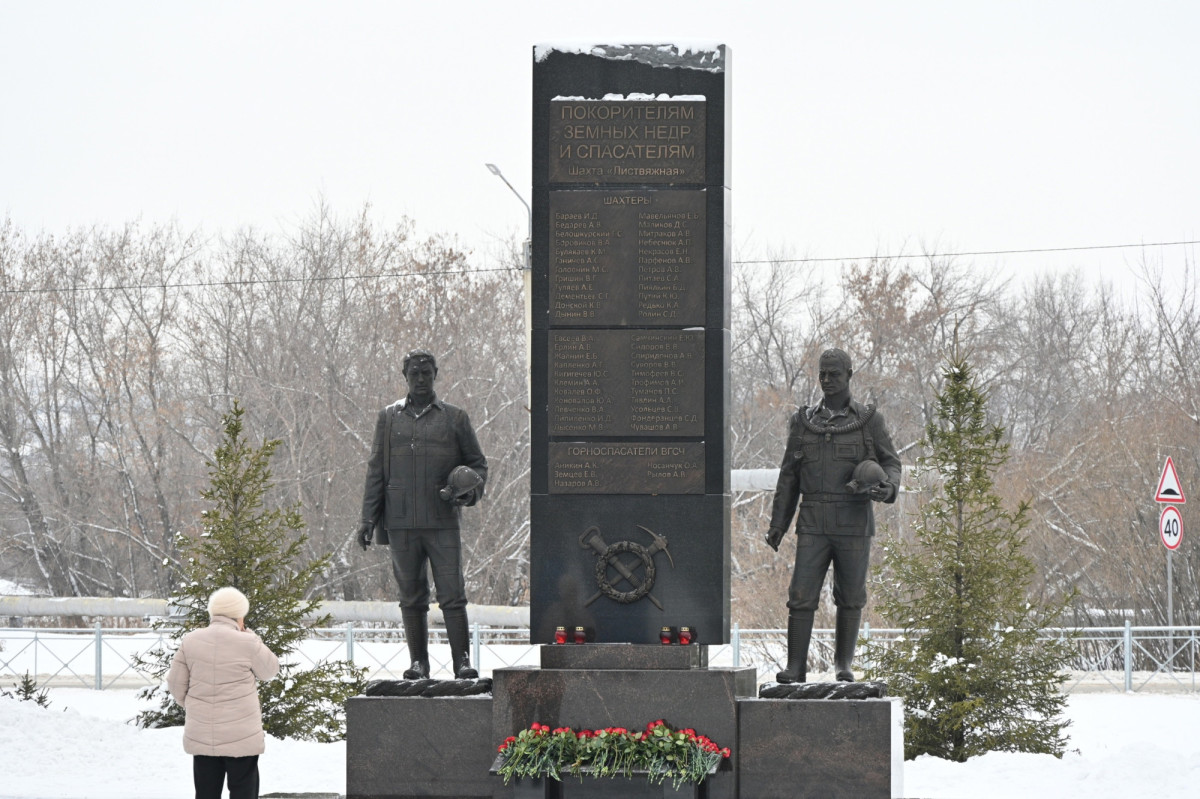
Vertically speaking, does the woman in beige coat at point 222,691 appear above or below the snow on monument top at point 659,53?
below

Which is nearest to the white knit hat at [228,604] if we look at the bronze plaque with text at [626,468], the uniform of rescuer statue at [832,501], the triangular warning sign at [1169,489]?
the bronze plaque with text at [626,468]

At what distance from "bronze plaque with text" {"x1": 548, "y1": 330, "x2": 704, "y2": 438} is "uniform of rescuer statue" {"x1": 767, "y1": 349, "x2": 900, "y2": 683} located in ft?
2.67

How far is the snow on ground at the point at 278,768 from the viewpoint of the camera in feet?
35.8

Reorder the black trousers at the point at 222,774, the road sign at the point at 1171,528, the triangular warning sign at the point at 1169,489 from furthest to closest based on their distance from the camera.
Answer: the road sign at the point at 1171,528, the triangular warning sign at the point at 1169,489, the black trousers at the point at 222,774

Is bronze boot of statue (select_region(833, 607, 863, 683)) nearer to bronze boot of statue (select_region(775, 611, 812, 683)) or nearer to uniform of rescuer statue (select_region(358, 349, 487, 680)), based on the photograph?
bronze boot of statue (select_region(775, 611, 812, 683))

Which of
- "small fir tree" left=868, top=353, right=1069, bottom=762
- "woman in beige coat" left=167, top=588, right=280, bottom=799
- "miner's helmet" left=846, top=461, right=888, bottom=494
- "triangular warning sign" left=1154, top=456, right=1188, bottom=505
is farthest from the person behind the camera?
"triangular warning sign" left=1154, top=456, right=1188, bottom=505

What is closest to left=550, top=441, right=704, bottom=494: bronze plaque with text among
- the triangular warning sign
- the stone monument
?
the stone monument

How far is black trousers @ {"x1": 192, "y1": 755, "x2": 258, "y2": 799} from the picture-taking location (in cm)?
802

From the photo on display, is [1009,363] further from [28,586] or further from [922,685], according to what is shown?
[922,685]

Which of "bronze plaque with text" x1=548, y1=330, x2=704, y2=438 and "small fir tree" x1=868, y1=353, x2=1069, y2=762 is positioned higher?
"bronze plaque with text" x1=548, y1=330, x2=704, y2=438

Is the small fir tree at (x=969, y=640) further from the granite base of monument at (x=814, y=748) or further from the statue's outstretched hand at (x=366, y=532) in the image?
the statue's outstretched hand at (x=366, y=532)

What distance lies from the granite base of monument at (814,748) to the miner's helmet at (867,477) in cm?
133

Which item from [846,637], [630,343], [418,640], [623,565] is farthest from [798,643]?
[418,640]

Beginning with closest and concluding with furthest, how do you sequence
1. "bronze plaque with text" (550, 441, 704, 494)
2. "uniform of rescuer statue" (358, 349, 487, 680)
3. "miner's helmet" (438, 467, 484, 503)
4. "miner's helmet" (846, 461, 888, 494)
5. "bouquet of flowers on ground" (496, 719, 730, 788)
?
"bouquet of flowers on ground" (496, 719, 730, 788)
"miner's helmet" (846, 461, 888, 494)
"bronze plaque with text" (550, 441, 704, 494)
"miner's helmet" (438, 467, 484, 503)
"uniform of rescuer statue" (358, 349, 487, 680)
